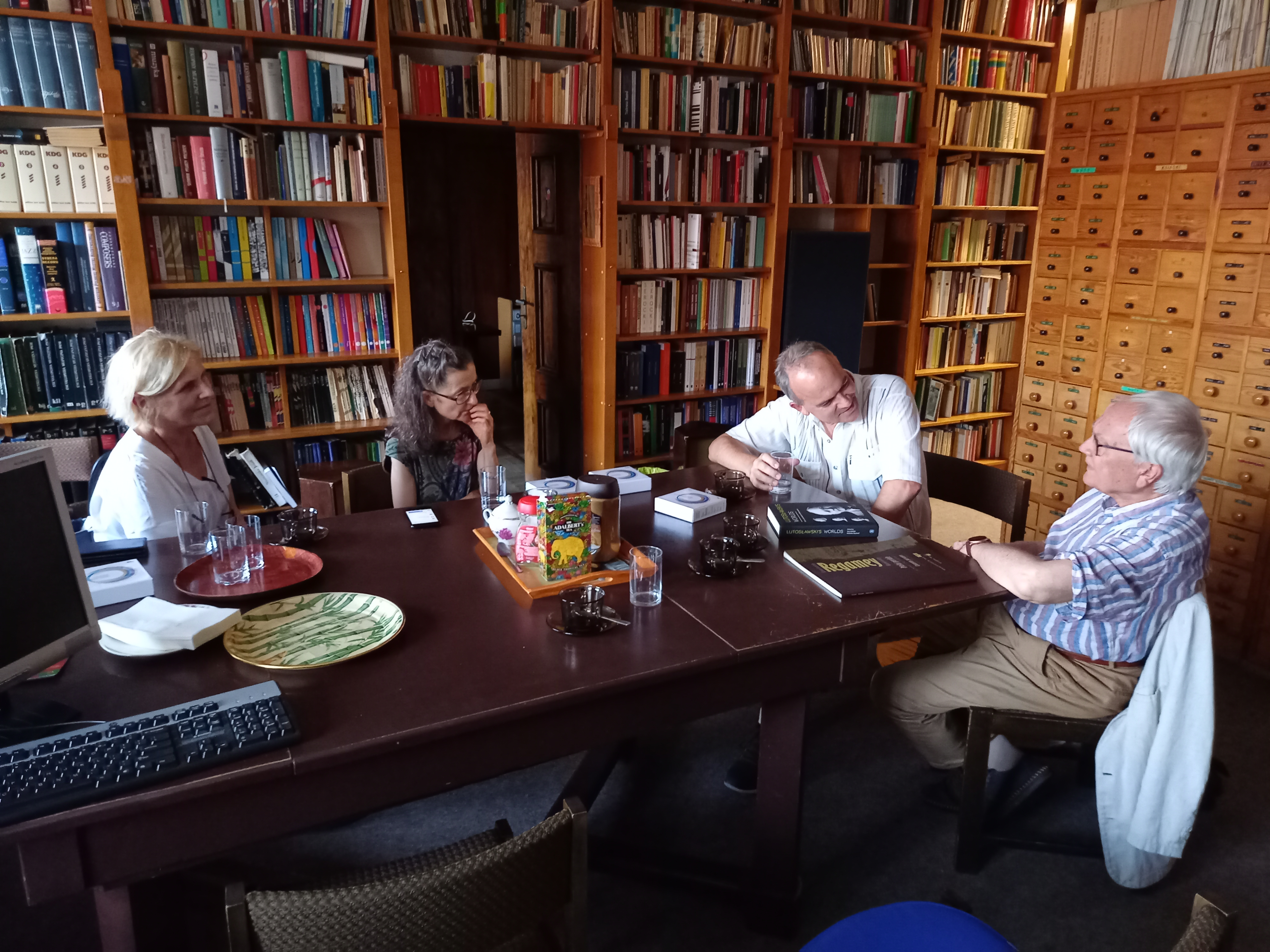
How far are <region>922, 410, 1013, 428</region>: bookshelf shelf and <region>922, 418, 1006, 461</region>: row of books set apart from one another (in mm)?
25

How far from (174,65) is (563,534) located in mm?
2708

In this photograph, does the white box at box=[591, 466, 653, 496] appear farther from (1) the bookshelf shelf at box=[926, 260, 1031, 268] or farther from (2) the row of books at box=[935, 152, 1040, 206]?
(2) the row of books at box=[935, 152, 1040, 206]

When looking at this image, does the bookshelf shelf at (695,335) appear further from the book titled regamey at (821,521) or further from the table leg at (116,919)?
the table leg at (116,919)

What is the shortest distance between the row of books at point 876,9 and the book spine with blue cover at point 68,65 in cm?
308

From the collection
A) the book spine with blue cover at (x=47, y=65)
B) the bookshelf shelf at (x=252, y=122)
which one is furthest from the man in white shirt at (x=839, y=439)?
the book spine with blue cover at (x=47, y=65)

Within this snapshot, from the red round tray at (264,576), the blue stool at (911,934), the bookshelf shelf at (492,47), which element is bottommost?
the blue stool at (911,934)

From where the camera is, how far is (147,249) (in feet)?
11.1

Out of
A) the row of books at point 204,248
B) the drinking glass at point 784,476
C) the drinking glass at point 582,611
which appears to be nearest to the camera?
the drinking glass at point 582,611

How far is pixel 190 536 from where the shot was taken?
1.92 meters

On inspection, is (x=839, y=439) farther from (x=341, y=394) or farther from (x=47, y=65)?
(x=47, y=65)

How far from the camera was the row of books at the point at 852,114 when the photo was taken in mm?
4371

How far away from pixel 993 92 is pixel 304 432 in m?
4.07

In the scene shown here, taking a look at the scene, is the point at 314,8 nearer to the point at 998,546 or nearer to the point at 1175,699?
the point at 998,546

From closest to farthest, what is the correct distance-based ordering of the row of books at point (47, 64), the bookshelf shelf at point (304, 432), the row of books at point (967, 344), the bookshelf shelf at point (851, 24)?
the row of books at point (47, 64)
the bookshelf shelf at point (304, 432)
the bookshelf shelf at point (851, 24)
the row of books at point (967, 344)
